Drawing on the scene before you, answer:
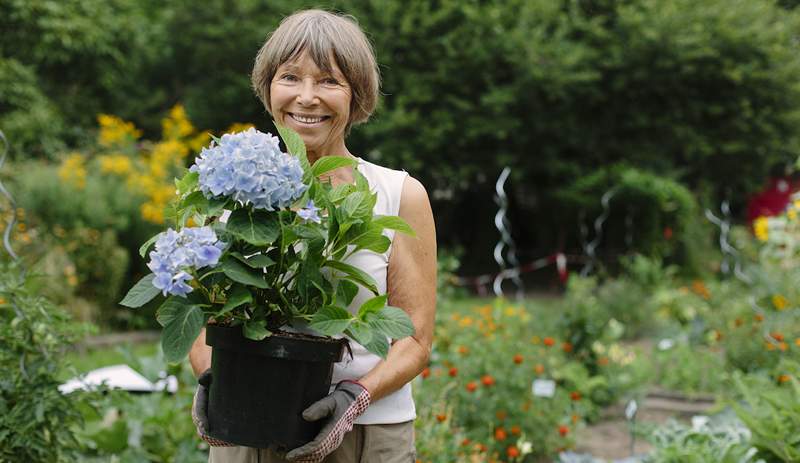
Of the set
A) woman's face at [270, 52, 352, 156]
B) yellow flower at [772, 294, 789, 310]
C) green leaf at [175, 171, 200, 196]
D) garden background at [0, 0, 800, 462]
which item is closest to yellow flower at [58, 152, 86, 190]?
garden background at [0, 0, 800, 462]

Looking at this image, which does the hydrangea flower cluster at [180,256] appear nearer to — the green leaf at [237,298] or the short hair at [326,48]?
the green leaf at [237,298]

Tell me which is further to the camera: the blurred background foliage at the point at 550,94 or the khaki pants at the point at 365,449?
the blurred background foliage at the point at 550,94

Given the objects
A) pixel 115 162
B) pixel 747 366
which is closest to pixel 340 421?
pixel 747 366

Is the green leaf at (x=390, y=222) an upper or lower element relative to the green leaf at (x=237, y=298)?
upper

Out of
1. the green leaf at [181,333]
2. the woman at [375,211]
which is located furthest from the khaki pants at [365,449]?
the green leaf at [181,333]

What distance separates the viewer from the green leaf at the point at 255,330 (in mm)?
1629

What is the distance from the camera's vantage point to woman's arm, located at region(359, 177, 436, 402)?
6.16 feet

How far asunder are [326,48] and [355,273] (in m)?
0.50

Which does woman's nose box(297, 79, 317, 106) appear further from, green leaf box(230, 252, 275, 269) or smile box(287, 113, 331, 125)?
green leaf box(230, 252, 275, 269)

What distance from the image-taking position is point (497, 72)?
13.6 m

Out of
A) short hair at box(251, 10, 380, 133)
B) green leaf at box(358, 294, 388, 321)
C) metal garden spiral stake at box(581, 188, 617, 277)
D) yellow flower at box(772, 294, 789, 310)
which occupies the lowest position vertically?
metal garden spiral stake at box(581, 188, 617, 277)

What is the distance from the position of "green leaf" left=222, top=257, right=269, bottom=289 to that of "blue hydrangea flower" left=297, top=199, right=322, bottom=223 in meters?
0.13

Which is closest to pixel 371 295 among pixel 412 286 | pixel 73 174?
pixel 412 286

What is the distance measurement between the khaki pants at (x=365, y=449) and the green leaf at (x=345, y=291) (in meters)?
0.32
